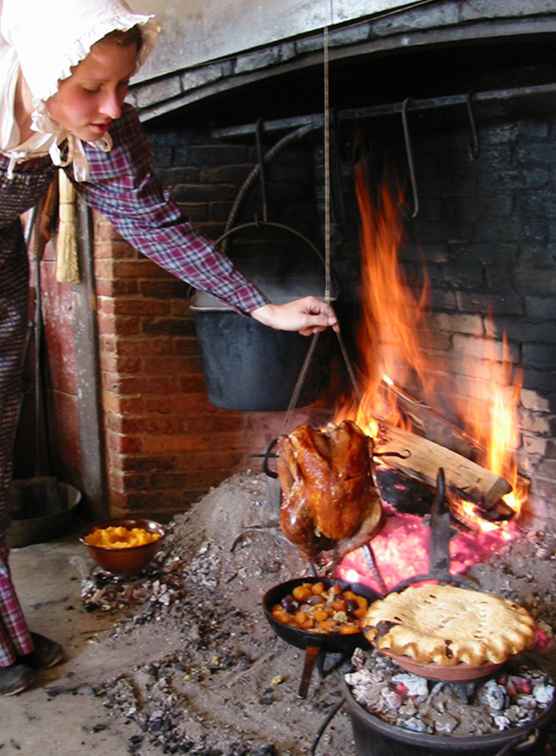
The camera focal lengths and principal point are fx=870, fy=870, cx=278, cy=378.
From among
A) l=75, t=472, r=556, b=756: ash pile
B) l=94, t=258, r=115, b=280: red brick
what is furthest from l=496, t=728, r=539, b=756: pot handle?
l=94, t=258, r=115, b=280: red brick

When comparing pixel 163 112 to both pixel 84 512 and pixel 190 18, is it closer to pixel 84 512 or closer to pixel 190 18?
pixel 190 18

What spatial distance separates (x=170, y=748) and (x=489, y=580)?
142 cm

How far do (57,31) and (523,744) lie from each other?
226 cm

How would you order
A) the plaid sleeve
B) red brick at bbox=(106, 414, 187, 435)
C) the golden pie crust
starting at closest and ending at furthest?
the golden pie crust → the plaid sleeve → red brick at bbox=(106, 414, 187, 435)

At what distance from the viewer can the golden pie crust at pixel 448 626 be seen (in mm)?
2371

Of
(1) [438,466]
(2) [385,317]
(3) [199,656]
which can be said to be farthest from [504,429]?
(3) [199,656]

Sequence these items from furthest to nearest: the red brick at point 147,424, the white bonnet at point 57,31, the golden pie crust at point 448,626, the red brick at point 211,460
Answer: the red brick at point 211,460 → the red brick at point 147,424 → the golden pie crust at point 448,626 → the white bonnet at point 57,31

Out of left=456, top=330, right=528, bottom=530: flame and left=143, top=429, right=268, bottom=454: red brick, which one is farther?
left=143, top=429, right=268, bottom=454: red brick

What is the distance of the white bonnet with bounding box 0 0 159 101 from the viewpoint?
7.32 feet

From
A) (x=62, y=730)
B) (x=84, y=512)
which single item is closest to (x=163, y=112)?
(x=84, y=512)

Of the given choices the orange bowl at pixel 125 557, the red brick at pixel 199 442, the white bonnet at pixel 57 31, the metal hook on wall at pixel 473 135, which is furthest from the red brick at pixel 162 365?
the white bonnet at pixel 57 31

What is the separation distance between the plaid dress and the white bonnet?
61 cm

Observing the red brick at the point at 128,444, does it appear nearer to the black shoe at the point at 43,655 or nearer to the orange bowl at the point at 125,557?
the orange bowl at the point at 125,557

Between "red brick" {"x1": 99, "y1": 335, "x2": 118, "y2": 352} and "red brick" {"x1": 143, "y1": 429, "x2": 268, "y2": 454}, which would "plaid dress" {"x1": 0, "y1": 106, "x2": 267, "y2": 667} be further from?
"red brick" {"x1": 143, "y1": 429, "x2": 268, "y2": 454}
